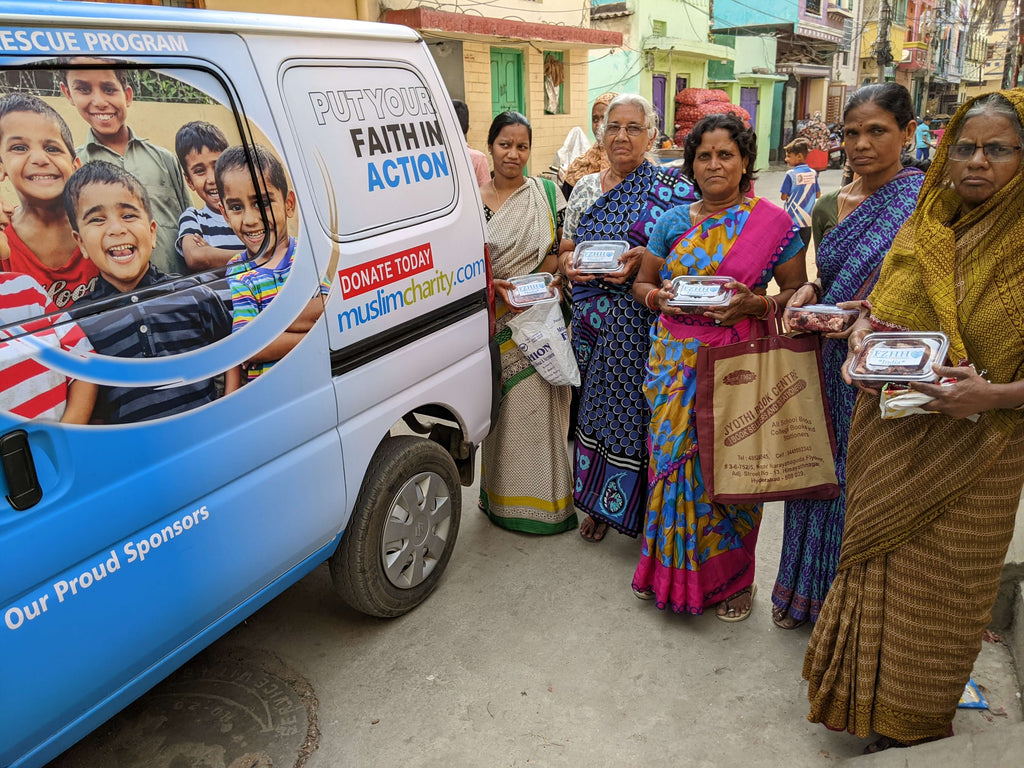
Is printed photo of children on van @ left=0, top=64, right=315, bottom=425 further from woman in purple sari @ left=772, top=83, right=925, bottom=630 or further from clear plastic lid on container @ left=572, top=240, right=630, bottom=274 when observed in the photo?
woman in purple sari @ left=772, top=83, right=925, bottom=630

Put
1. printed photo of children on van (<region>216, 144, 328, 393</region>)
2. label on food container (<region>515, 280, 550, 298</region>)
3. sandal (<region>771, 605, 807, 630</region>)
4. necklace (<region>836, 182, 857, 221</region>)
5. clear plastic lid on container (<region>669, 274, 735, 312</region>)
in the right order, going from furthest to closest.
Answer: label on food container (<region>515, 280, 550, 298</region>), sandal (<region>771, 605, 807, 630</region>), necklace (<region>836, 182, 857, 221</region>), clear plastic lid on container (<region>669, 274, 735, 312</region>), printed photo of children on van (<region>216, 144, 328, 393</region>)

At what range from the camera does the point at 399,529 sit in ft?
9.57

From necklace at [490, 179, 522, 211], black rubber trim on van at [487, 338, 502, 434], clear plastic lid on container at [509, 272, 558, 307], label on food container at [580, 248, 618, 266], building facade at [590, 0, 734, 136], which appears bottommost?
black rubber trim on van at [487, 338, 502, 434]

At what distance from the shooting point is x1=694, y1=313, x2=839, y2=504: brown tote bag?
105 inches

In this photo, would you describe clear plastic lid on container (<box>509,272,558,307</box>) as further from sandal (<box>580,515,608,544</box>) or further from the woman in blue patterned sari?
sandal (<box>580,515,608,544</box>)

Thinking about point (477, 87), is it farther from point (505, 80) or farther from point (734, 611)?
point (734, 611)

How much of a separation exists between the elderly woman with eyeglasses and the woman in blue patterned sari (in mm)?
1120

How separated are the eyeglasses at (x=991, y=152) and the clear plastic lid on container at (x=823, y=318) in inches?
22.2

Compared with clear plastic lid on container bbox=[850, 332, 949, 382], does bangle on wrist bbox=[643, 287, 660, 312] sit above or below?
below

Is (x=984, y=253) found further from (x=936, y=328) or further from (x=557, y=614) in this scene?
(x=557, y=614)

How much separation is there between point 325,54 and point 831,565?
2.44 metres

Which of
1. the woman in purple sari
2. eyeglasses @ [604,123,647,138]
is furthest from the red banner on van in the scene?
the woman in purple sari

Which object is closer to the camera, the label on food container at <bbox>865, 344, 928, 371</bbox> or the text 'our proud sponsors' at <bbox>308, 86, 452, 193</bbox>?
the label on food container at <bbox>865, 344, 928, 371</bbox>

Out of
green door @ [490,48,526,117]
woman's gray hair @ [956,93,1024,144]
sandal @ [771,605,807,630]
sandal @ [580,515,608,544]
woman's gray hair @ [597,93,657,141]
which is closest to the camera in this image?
woman's gray hair @ [956,93,1024,144]
